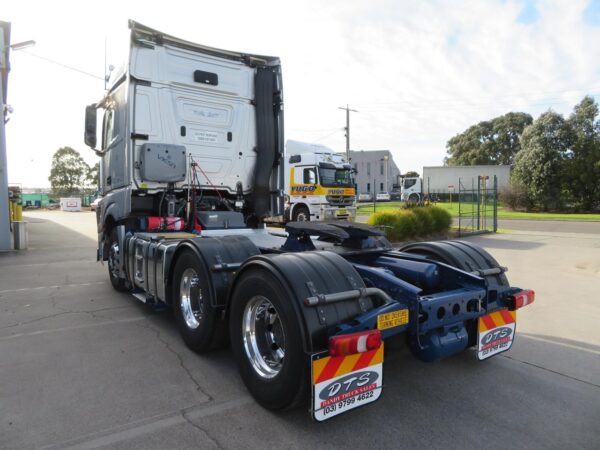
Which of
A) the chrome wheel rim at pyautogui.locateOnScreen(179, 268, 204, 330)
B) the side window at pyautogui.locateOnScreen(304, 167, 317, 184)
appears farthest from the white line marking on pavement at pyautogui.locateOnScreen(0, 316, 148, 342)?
the side window at pyautogui.locateOnScreen(304, 167, 317, 184)

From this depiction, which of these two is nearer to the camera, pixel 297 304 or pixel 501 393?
pixel 297 304

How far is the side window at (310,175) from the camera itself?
1819cm

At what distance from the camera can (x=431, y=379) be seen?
3.67 meters

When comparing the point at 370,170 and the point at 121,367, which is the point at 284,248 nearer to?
the point at 121,367

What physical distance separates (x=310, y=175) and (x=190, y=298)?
47.0 feet

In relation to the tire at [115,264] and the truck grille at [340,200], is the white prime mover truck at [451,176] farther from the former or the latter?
the tire at [115,264]

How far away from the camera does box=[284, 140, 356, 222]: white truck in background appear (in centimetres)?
1803

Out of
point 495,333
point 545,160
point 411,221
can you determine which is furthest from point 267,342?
point 545,160

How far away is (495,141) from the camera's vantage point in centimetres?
6662

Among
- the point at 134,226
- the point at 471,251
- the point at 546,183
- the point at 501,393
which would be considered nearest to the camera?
the point at 501,393

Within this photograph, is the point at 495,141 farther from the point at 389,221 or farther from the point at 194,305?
the point at 194,305

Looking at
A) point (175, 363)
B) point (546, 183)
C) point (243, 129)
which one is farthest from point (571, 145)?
point (175, 363)

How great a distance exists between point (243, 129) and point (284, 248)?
295cm

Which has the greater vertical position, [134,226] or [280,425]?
[134,226]
